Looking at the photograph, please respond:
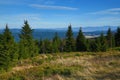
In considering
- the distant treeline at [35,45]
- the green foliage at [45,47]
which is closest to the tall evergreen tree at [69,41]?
the distant treeline at [35,45]

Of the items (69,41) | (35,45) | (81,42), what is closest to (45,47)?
(69,41)

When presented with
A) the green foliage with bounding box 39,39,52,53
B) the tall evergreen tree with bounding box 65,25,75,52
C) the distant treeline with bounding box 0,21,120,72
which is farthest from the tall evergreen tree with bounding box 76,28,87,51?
the green foliage with bounding box 39,39,52,53

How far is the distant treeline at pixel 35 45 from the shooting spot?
2645cm

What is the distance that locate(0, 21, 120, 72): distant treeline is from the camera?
26.4 m

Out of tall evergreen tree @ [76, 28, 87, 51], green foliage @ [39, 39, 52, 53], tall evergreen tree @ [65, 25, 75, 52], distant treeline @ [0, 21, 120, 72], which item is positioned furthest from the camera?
green foliage @ [39, 39, 52, 53]

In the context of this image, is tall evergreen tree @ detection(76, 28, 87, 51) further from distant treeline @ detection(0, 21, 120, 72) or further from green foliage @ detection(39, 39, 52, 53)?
green foliage @ detection(39, 39, 52, 53)

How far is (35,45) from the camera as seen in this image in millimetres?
56188

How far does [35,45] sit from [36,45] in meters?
2.91

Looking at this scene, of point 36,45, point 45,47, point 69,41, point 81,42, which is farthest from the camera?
point 45,47

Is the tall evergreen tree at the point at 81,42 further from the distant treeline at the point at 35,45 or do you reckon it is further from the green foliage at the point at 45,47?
the green foliage at the point at 45,47

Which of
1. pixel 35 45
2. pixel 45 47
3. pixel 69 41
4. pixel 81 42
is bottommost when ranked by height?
pixel 45 47

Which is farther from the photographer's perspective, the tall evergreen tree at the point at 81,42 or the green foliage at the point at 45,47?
the green foliage at the point at 45,47

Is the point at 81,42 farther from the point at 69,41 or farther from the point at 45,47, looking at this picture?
the point at 45,47

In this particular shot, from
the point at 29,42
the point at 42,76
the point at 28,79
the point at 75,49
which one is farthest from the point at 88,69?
the point at 75,49
